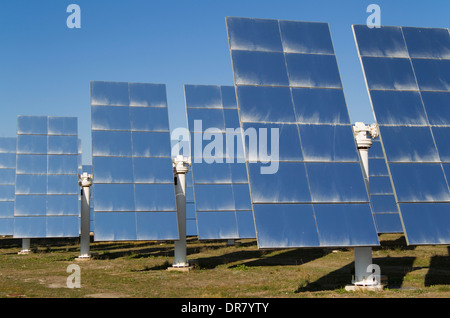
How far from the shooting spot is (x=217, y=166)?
26859 millimetres

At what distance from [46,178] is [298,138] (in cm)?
2327

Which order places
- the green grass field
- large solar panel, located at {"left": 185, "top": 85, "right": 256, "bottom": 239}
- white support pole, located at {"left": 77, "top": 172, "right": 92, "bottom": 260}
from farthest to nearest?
white support pole, located at {"left": 77, "top": 172, "right": 92, "bottom": 260} < large solar panel, located at {"left": 185, "top": 85, "right": 256, "bottom": 239} < the green grass field

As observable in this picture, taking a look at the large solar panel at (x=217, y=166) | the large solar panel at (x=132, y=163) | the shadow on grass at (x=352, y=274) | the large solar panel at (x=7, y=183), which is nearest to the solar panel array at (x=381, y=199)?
the shadow on grass at (x=352, y=274)

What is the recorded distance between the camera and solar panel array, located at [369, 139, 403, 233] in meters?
27.8

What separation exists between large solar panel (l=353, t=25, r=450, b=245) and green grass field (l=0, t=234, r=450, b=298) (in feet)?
7.81

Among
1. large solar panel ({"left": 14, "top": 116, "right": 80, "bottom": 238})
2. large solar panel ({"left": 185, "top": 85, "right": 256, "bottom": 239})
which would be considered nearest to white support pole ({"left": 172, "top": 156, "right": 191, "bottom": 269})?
large solar panel ({"left": 185, "top": 85, "right": 256, "bottom": 239})

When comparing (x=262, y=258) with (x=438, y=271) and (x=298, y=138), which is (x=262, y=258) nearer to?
(x=438, y=271)

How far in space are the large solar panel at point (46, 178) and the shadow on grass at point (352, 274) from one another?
17.7 metres

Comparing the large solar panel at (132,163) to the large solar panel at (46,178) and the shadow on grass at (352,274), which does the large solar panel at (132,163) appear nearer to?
the shadow on grass at (352,274)

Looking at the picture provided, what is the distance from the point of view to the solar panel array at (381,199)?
27.8 meters

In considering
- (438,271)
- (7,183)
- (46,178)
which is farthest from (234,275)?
(7,183)

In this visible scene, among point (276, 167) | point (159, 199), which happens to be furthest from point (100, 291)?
point (276, 167)

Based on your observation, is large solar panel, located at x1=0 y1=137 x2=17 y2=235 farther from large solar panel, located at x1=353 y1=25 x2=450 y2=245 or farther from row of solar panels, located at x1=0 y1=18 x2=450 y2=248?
large solar panel, located at x1=353 y1=25 x2=450 y2=245
